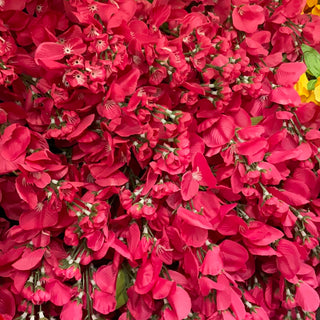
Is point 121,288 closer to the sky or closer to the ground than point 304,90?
closer to the ground

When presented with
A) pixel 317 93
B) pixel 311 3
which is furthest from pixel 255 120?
pixel 311 3

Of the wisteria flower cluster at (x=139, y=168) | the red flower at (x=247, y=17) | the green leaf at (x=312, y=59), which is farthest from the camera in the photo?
the green leaf at (x=312, y=59)

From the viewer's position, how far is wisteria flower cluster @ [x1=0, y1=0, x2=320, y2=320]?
1.82 feet

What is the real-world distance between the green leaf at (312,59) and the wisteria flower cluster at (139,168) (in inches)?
4.9

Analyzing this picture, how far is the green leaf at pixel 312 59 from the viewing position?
812 mm

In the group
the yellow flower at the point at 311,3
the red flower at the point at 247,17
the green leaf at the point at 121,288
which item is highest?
the red flower at the point at 247,17

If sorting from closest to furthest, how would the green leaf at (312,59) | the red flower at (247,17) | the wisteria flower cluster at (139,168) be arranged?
the wisteria flower cluster at (139,168) < the red flower at (247,17) < the green leaf at (312,59)

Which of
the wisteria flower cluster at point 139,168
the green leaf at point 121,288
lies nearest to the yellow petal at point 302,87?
the wisteria flower cluster at point 139,168

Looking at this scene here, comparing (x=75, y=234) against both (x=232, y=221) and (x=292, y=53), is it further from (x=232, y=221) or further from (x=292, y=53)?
(x=292, y=53)

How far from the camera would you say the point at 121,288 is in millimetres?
632

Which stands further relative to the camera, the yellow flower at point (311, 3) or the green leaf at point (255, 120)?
the yellow flower at point (311, 3)

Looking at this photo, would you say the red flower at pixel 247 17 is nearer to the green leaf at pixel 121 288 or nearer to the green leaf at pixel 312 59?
the green leaf at pixel 312 59

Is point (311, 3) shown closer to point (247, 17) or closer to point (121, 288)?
point (247, 17)

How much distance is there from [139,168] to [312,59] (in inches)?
15.8
